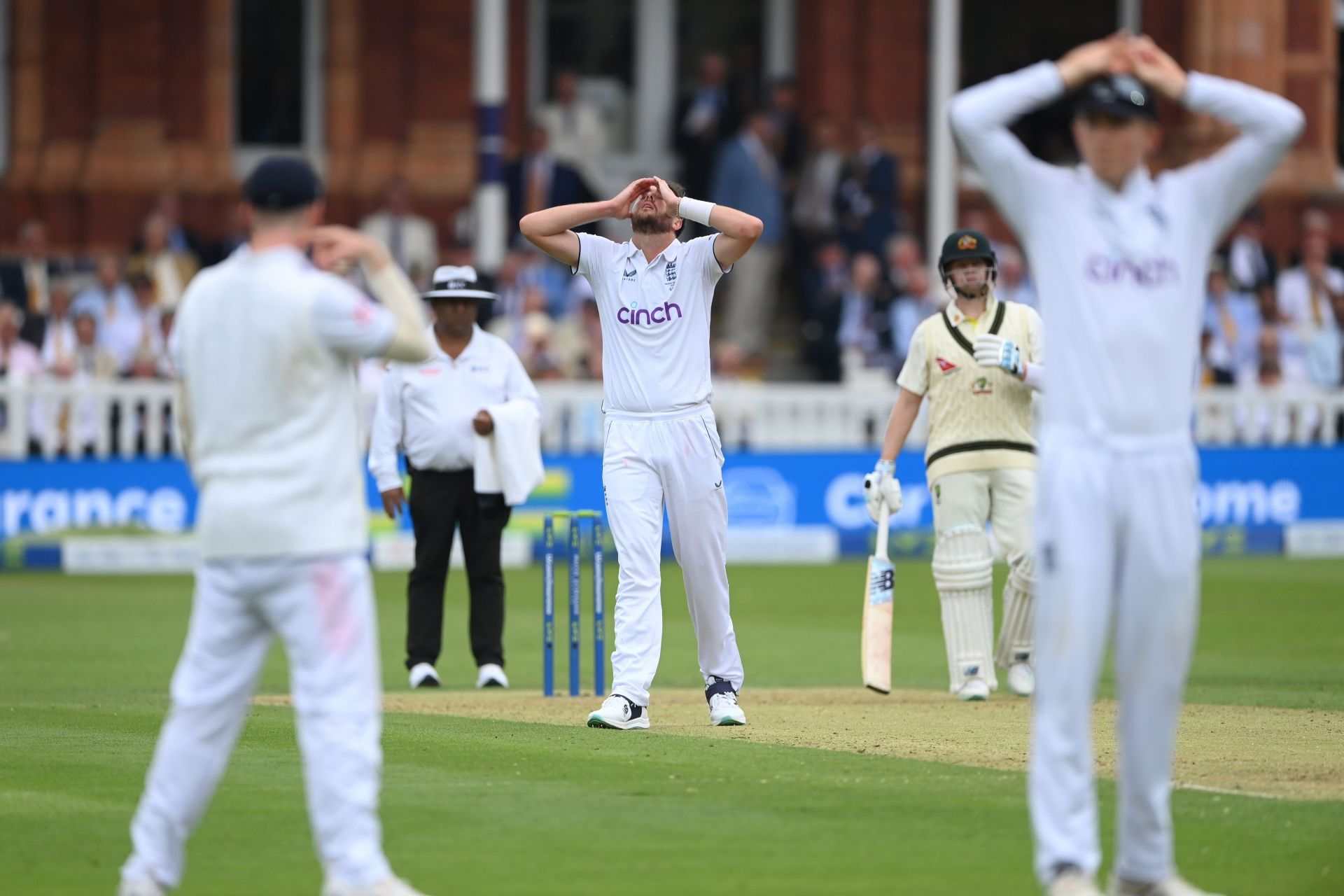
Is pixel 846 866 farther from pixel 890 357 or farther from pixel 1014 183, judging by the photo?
pixel 890 357

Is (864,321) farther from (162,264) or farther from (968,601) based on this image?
(968,601)

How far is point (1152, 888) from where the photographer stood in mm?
5938

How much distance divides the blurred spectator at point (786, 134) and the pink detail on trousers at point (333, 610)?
18335 mm

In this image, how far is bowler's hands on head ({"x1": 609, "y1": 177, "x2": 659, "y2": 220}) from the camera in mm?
9531

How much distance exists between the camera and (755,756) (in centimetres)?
872

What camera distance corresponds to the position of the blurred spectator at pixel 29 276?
849 inches

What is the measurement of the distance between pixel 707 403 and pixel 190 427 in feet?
13.2

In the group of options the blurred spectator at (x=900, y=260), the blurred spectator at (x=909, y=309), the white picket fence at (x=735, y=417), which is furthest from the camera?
the blurred spectator at (x=900, y=260)

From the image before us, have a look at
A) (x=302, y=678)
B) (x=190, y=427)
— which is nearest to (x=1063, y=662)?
(x=302, y=678)

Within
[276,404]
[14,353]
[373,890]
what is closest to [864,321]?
[14,353]

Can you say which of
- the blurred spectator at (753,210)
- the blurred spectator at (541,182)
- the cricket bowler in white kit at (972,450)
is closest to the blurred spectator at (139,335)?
the blurred spectator at (541,182)

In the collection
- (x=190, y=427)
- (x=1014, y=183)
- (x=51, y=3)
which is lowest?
(x=190, y=427)

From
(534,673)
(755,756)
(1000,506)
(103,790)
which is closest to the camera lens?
(103,790)

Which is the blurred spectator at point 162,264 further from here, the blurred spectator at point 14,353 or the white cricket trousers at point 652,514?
the white cricket trousers at point 652,514
